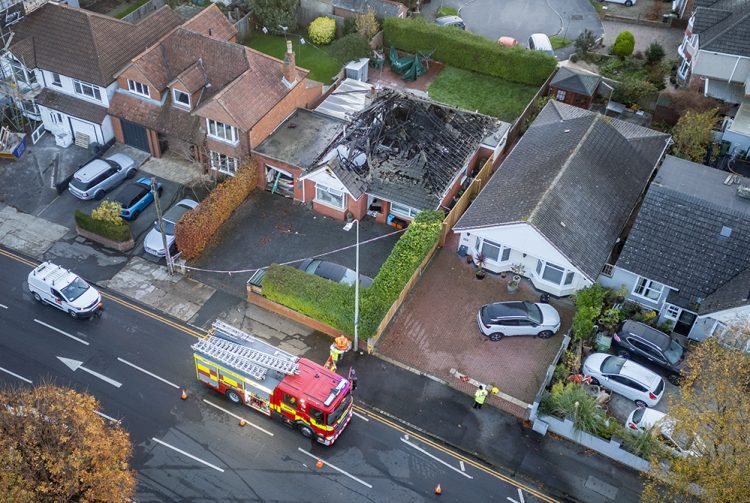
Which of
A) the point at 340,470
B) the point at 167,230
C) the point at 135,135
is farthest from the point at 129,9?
the point at 340,470

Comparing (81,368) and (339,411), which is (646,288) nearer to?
(339,411)

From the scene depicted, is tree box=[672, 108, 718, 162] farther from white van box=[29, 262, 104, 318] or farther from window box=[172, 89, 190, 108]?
white van box=[29, 262, 104, 318]

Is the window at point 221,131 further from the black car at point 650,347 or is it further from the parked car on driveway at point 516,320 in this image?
the black car at point 650,347

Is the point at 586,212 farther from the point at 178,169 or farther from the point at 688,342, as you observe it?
the point at 178,169

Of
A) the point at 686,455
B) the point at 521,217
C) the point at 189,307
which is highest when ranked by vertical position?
the point at 521,217

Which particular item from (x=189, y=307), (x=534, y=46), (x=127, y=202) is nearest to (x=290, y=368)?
(x=189, y=307)

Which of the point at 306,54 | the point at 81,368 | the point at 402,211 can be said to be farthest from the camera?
the point at 306,54

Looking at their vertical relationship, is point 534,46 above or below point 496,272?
above
